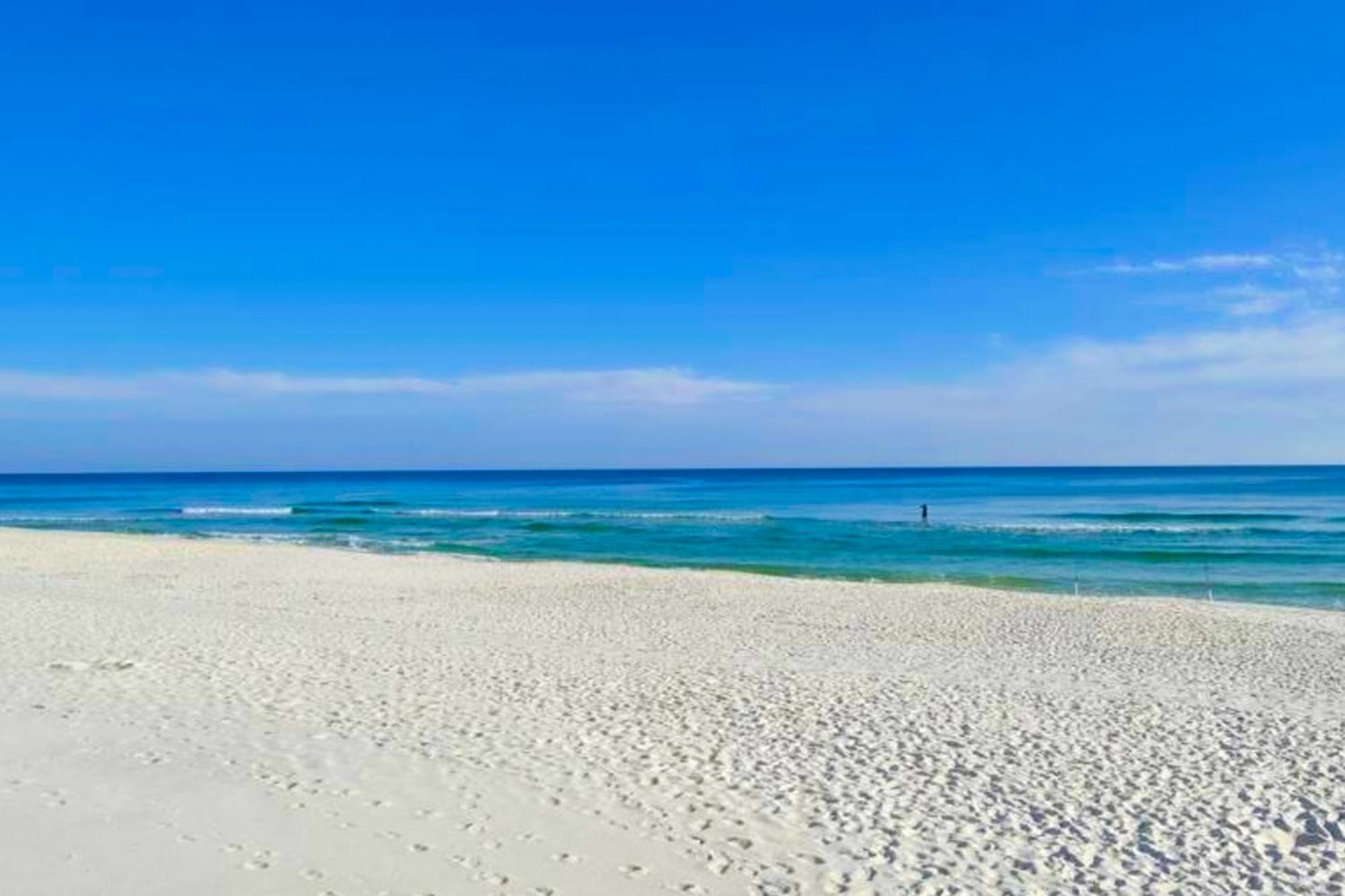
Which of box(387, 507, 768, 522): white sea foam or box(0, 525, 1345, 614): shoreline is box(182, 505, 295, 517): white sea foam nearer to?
box(387, 507, 768, 522): white sea foam

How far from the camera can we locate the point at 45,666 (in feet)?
35.4

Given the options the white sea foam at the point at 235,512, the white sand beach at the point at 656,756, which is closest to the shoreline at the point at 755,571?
the white sand beach at the point at 656,756

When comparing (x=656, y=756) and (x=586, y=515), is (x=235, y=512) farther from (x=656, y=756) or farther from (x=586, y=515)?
(x=656, y=756)

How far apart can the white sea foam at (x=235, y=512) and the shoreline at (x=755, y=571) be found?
1509cm

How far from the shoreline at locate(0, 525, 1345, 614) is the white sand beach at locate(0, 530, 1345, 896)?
577 centimetres

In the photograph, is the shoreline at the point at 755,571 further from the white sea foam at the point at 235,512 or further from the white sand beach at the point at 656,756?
the white sea foam at the point at 235,512

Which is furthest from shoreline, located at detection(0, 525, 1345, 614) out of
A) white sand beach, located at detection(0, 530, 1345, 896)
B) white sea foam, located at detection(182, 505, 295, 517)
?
white sea foam, located at detection(182, 505, 295, 517)

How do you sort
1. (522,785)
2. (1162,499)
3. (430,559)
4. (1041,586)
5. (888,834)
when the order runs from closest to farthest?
(888,834), (522,785), (1041,586), (430,559), (1162,499)

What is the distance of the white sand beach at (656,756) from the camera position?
5.80 metres

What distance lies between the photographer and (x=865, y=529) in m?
42.1

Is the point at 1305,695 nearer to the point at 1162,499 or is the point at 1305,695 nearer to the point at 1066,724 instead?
the point at 1066,724

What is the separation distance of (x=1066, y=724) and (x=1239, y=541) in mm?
30741

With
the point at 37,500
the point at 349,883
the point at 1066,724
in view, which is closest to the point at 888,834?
the point at 349,883

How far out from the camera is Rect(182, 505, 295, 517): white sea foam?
54312 millimetres
